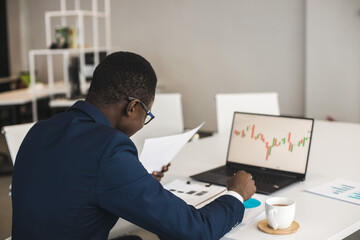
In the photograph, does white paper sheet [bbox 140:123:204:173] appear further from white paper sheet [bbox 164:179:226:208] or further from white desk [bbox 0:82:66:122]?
white desk [bbox 0:82:66:122]

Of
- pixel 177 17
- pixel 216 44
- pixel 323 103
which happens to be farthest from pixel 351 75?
pixel 177 17

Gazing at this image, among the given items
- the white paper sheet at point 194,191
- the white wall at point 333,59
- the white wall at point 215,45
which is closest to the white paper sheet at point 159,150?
the white paper sheet at point 194,191

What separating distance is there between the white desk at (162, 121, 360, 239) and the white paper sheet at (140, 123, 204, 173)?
0.60 ft

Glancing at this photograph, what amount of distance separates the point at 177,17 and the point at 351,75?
96.9 inches

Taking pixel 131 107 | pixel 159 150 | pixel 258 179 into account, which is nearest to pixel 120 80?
pixel 131 107

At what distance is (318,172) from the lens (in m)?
2.00

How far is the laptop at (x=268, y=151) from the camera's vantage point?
186 centimetres

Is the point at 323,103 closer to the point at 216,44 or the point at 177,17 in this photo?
the point at 216,44

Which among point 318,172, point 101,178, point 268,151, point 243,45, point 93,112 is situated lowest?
point 318,172

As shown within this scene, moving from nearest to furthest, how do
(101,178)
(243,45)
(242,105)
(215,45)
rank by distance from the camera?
(101,178)
(242,105)
(243,45)
(215,45)

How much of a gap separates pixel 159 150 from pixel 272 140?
552 millimetres

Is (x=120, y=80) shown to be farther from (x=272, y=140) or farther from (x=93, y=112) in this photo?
(x=272, y=140)

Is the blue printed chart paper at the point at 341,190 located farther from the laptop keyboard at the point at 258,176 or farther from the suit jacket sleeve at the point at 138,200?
the suit jacket sleeve at the point at 138,200

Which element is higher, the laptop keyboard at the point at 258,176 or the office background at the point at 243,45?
the office background at the point at 243,45
